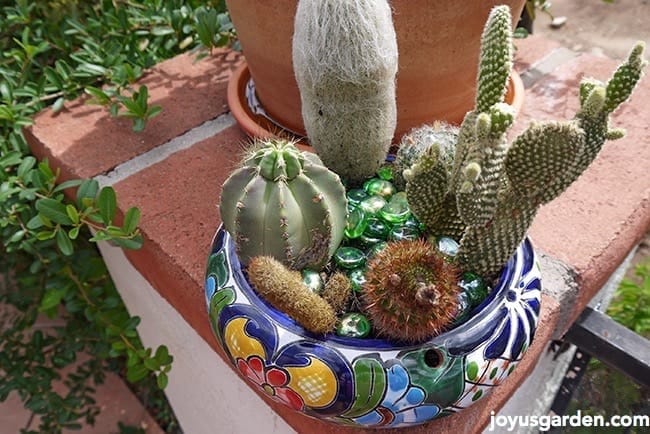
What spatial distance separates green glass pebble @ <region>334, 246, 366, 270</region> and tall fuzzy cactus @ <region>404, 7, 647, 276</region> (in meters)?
0.09

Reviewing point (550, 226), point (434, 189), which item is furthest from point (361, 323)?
point (550, 226)

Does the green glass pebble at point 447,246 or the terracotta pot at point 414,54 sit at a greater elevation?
the terracotta pot at point 414,54

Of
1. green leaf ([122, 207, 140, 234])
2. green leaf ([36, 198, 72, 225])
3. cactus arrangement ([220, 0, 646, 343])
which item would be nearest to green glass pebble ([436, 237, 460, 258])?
cactus arrangement ([220, 0, 646, 343])

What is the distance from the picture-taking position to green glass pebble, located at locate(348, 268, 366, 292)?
58 centimetres

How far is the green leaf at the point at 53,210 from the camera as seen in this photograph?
76 centimetres

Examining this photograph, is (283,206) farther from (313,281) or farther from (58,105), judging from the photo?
(58,105)

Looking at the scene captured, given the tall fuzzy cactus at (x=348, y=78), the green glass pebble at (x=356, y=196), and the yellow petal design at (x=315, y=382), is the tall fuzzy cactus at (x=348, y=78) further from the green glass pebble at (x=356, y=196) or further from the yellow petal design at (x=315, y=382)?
the yellow petal design at (x=315, y=382)

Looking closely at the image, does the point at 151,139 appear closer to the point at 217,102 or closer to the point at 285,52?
the point at 217,102

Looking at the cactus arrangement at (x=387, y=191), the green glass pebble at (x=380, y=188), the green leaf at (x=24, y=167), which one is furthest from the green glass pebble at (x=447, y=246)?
the green leaf at (x=24, y=167)

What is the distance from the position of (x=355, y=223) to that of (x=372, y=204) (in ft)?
0.12

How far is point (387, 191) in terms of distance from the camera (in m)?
0.69

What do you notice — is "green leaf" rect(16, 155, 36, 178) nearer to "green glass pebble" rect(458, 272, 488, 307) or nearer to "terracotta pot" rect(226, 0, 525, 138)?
"terracotta pot" rect(226, 0, 525, 138)

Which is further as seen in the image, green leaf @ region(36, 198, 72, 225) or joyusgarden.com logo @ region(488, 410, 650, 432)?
joyusgarden.com logo @ region(488, 410, 650, 432)

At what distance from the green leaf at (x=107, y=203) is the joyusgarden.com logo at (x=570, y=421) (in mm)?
568
